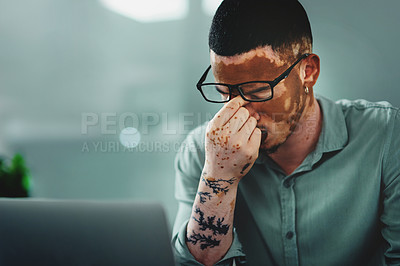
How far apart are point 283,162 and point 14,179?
150cm

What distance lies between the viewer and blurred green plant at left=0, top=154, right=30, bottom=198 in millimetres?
1852

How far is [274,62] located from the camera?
2.99ft

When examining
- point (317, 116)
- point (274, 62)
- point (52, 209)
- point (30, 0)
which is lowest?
point (52, 209)

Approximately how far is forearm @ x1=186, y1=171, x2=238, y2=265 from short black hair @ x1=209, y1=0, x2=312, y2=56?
1.10ft

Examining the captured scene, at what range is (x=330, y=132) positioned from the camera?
1.02 meters

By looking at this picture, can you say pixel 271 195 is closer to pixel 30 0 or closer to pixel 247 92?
pixel 247 92

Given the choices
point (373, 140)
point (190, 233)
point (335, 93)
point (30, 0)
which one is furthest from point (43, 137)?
point (373, 140)

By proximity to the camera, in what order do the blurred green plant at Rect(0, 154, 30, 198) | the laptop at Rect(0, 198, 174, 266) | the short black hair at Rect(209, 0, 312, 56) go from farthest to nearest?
1. the blurred green plant at Rect(0, 154, 30, 198)
2. the short black hair at Rect(209, 0, 312, 56)
3. the laptop at Rect(0, 198, 174, 266)

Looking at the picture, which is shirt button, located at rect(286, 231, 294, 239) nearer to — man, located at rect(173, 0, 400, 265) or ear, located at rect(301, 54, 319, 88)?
man, located at rect(173, 0, 400, 265)

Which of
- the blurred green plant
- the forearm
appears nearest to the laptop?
the forearm

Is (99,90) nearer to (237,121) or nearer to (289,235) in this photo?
(237,121)

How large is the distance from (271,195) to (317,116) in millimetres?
280

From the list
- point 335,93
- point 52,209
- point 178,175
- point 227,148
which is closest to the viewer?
point 52,209

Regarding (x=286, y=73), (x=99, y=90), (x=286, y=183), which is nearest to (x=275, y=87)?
(x=286, y=73)
